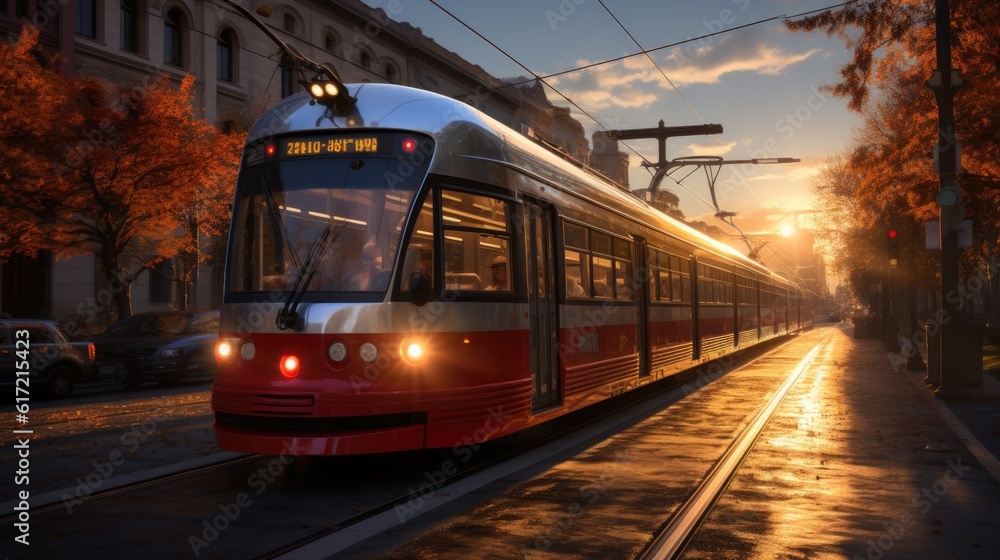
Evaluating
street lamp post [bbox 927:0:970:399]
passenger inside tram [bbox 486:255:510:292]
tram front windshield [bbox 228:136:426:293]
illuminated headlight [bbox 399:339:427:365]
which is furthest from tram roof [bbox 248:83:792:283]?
street lamp post [bbox 927:0:970:399]

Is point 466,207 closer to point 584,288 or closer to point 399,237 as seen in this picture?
point 399,237

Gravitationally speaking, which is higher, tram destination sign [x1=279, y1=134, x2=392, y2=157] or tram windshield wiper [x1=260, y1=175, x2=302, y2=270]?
tram destination sign [x1=279, y1=134, x2=392, y2=157]

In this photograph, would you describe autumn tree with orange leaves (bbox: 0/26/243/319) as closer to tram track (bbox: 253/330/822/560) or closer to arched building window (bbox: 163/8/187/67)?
arched building window (bbox: 163/8/187/67)

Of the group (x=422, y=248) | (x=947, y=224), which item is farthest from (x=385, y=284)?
(x=947, y=224)

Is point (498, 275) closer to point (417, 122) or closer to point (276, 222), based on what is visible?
point (417, 122)

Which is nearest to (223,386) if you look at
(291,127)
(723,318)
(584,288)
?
(291,127)

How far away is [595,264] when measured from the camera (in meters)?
11.8

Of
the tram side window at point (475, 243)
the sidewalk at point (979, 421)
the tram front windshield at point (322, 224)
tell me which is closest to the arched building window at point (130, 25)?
the tram front windshield at point (322, 224)

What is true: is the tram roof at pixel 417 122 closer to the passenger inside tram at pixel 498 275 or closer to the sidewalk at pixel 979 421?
the passenger inside tram at pixel 498 275

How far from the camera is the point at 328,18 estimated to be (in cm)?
4166

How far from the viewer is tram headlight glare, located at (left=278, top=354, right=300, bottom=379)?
7.67m

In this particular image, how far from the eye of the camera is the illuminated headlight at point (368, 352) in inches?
300

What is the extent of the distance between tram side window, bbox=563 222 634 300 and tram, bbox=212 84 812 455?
26.9 inches

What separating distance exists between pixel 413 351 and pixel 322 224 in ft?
4.42
